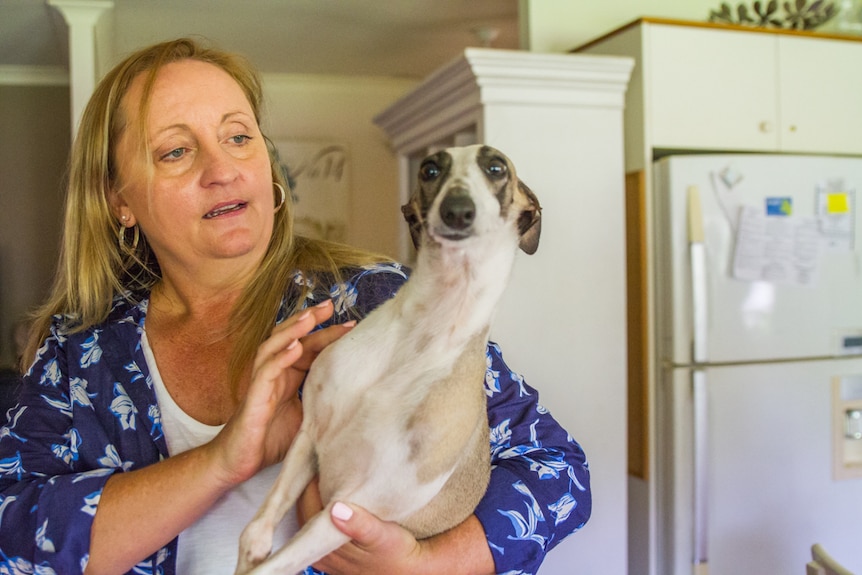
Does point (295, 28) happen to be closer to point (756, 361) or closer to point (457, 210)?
point (756, 361)

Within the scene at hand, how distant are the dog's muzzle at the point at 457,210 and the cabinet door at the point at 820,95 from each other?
2446 mm

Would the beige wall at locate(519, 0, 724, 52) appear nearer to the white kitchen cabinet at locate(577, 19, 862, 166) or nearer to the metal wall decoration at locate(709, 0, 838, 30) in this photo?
the white kitchen cabinet at locate(577, 19, 862, 166)

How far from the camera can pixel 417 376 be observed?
0.70 m

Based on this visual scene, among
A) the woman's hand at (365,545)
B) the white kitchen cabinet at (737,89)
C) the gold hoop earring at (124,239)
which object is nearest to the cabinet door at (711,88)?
the white kitchen cabinet at (737,89)

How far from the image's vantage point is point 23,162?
4.52 m

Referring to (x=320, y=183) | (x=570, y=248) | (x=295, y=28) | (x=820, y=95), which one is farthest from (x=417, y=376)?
(x=320, y=183)

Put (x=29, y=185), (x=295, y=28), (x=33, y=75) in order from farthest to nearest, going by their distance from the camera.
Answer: (x=29, y=185) < (x=33, y=75) < (x=295, y=28)

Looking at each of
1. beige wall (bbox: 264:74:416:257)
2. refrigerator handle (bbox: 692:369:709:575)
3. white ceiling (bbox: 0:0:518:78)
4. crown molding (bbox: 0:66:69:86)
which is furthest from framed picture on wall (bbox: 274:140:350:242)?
refrigerator handle (bbox: 692:369:709:575)

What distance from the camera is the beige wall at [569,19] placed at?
2994mm

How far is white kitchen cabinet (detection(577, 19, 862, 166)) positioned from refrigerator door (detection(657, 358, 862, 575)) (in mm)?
799

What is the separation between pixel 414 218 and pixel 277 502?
0.30 m

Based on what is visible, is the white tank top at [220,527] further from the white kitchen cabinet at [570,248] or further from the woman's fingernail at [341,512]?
the white kitchen cabinet at [570,248]

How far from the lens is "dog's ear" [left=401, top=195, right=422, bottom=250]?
0.72 metres

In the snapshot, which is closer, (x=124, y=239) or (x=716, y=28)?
(x=124, y=239)
